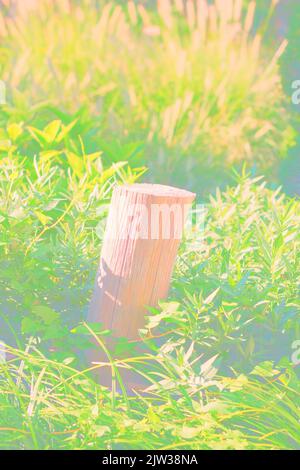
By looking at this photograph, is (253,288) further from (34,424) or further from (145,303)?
(34,424)

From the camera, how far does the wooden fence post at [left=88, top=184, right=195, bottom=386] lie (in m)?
3.10

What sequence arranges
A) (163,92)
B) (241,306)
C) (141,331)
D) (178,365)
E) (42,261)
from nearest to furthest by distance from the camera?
(178,365) < (141,331) < (241,306) < (42,261) < (163,92)

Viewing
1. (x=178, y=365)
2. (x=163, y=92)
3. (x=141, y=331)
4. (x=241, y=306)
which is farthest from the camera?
(x=163, y=92)

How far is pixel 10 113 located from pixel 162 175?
119 centimetres

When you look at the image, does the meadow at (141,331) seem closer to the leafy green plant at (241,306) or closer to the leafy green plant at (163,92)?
the leafy green plant at (241,306)

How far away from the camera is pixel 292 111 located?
5793 mm

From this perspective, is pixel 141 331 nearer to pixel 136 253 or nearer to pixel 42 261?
pixel 136 253

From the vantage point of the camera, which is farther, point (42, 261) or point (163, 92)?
point (163, 92)

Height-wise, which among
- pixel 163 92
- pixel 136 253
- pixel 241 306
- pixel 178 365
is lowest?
pixel 178 365

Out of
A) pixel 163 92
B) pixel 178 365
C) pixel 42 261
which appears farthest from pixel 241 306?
pixel 163 92

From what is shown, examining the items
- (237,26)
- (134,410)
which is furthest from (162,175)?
(134,410)

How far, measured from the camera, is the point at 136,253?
10.3 feet

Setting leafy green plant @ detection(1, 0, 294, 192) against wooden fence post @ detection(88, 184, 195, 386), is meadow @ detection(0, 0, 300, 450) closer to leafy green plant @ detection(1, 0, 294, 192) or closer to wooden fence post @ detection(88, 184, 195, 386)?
wooden fence post @ detection(88, 184, 195, 386)

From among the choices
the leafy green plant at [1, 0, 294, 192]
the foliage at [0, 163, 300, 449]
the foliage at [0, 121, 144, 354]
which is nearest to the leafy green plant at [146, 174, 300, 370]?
the foliage at [0, 163, 300, 449]
